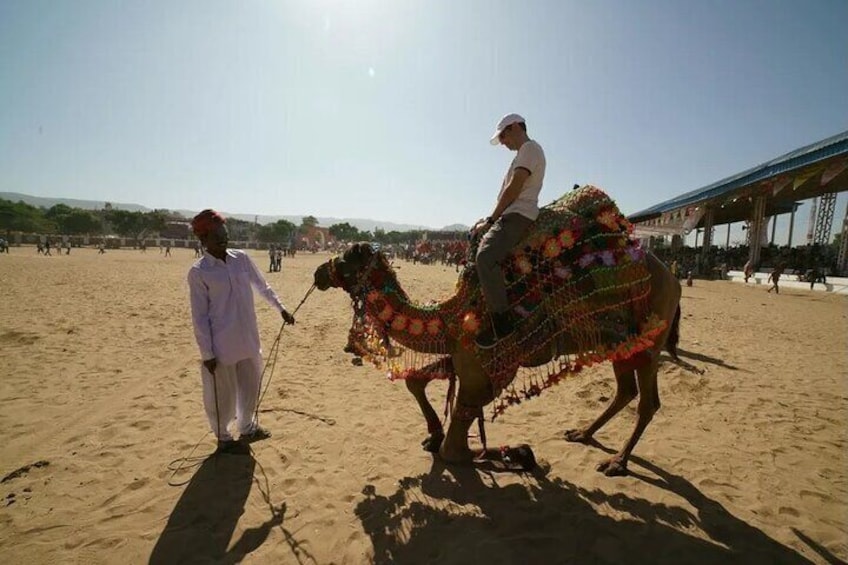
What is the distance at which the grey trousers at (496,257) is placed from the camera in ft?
11.3

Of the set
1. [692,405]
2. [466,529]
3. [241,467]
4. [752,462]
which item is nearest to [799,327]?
[692,405]

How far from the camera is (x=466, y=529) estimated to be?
10.1 feet

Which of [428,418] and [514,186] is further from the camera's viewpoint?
[428,418]

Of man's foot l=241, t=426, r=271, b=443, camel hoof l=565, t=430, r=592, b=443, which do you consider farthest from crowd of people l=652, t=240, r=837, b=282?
man's foot l=241, t=426, r=271, b=443

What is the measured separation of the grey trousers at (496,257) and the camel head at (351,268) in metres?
1.06

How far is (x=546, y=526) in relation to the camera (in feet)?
10.2

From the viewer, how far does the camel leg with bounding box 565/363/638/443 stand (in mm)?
4344

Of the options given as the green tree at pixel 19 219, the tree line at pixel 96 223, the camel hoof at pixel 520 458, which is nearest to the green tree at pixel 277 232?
the tree line at pixel 96 223

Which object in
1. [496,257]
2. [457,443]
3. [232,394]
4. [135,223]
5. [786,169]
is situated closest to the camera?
[496,257]

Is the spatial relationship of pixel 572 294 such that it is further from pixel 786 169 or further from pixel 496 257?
pixel 786 169

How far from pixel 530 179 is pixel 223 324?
3031 millimetres

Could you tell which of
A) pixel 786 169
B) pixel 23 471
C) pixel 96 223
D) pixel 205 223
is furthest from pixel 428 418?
pixel 96 223

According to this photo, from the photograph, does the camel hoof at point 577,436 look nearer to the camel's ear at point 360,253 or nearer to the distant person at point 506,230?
the distant person at point 506,230

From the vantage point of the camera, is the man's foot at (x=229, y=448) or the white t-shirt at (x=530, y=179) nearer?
the white t-shirt at (x=530, y=179)
